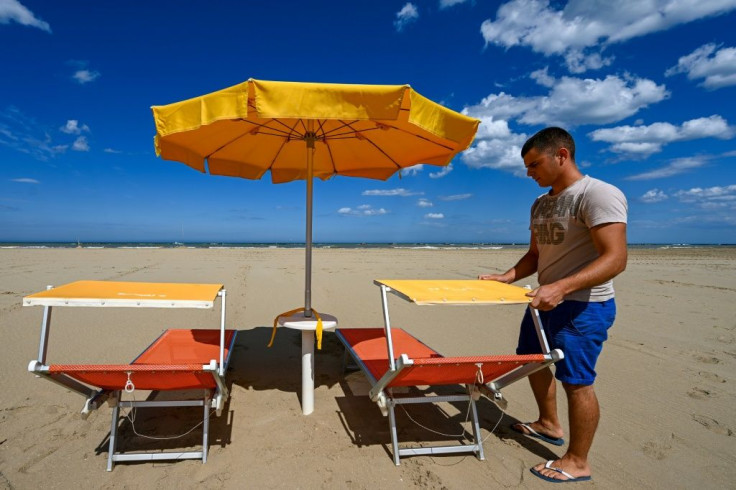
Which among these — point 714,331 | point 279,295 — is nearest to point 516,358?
point 714,331

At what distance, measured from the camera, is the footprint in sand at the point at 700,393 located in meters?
3.30

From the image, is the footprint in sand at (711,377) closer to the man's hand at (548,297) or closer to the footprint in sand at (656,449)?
the footprint in sand at (656,449)

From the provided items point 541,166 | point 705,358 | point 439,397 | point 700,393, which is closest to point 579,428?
point 439,397

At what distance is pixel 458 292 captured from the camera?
230 cm

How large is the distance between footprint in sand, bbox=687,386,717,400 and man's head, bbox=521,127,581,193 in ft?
8.52

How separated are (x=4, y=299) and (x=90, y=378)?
248 inches

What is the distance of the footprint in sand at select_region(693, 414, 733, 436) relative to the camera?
2758 mm

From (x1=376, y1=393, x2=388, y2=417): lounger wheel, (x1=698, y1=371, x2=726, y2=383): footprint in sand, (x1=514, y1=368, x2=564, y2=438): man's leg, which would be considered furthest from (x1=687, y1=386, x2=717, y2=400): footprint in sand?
(x1=376, y1=393, x2=388, y2=417): lounger wheel

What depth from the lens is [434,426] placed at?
9.30 ft

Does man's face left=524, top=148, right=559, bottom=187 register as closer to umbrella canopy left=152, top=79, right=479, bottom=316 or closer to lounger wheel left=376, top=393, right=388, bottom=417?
umbrella canopy left=152, top=79, right=479, bottom=316

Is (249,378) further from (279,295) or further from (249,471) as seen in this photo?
(279,295)

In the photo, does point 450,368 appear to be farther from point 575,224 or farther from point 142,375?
point 142,375

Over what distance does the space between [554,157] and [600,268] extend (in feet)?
2.52

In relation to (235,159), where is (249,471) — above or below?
below
